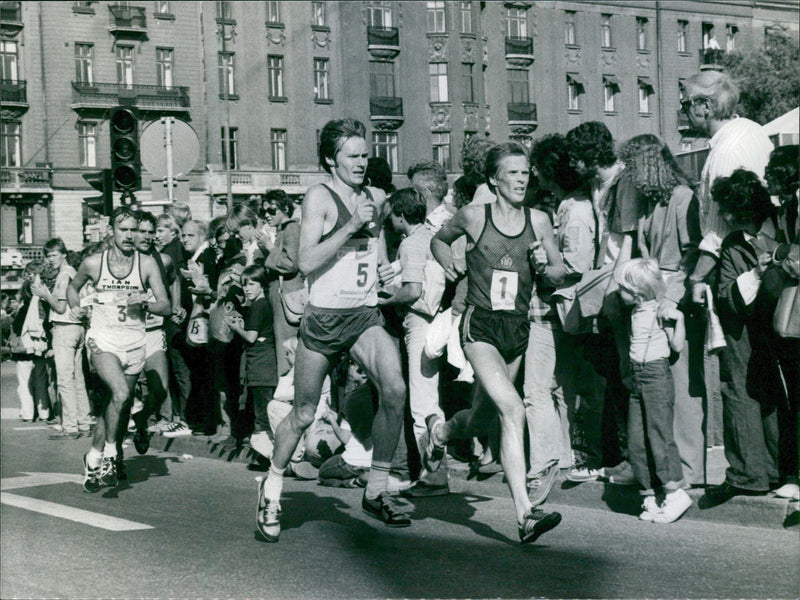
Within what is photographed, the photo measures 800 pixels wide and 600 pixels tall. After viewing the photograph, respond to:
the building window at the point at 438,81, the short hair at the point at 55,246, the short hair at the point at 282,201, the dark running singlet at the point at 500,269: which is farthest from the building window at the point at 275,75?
the dark running singlet at the point at 500,269

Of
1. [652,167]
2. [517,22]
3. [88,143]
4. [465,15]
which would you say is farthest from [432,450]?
[88,143]

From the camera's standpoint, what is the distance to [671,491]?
7.42 metres

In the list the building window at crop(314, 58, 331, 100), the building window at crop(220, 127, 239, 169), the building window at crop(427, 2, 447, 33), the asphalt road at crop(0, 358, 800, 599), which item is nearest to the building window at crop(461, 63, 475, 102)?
the building window at crop(427, 2, 447, 33)

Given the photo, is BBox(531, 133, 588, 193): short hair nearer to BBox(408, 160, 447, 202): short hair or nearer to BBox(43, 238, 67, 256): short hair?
BBox(408, 160, 447, 202): short hair

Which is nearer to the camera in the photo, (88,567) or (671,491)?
(88,567)

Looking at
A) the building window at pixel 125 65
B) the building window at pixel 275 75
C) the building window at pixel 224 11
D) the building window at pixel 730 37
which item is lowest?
the building window at pixel 730 37

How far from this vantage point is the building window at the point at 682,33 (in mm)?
11000

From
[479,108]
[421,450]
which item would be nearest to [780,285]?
[421,450]

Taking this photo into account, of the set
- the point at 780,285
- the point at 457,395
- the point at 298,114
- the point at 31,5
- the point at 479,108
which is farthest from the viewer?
the point at 298,114

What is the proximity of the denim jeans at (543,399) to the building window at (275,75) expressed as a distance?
36797mm

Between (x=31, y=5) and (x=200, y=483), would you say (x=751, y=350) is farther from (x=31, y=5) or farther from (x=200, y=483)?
(x=31, y=5)

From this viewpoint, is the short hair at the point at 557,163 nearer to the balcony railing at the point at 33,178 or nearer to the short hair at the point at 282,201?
the short hair at the point at 282,201

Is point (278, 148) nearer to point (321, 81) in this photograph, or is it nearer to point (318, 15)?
point (318, 15)

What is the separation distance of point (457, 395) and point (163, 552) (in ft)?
11.2
